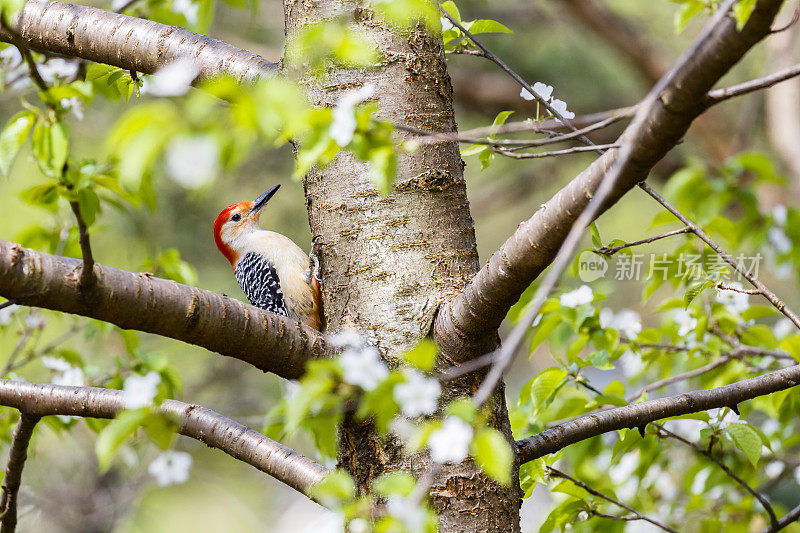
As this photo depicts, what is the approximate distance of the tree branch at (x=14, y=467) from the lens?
4.83 feet

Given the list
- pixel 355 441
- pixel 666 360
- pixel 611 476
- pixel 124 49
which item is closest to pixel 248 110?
pixel 355 441

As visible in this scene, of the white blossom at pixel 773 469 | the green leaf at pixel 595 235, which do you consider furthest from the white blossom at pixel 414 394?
the white blossom at pixel 773 469

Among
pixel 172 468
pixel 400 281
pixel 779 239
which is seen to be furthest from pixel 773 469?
pixel 172 468

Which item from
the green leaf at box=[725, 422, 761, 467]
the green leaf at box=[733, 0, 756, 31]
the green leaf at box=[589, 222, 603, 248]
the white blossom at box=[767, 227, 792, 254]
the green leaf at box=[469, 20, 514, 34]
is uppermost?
the white blossom at box=[767, 227, 792, 254]

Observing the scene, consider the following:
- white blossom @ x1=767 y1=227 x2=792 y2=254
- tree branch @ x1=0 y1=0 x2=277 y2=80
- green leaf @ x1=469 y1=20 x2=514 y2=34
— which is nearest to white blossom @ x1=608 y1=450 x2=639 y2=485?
white blossom @ x1=767 y1=227 x2=792 y2=254

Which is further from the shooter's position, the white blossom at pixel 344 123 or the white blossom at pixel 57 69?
A: the white blossom at pixel 57 69

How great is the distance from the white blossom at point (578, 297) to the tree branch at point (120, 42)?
90 cm

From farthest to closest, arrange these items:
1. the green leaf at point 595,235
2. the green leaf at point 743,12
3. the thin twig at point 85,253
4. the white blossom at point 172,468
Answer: the white blossom at point 172,468, the green leaf at point 595,235, the thin twig at point 85,253, the green leaf at point 743,12

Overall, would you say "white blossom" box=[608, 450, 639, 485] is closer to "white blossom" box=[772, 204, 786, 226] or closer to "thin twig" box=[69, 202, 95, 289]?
"white blossom" box=[772, 204, 786, 226]

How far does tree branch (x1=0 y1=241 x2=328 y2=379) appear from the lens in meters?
1.01

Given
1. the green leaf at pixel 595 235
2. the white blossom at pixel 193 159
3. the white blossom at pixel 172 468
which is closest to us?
the white blossom at pixel 193 159

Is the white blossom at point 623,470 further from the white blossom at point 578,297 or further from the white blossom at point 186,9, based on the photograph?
the white blossom at point 186,9

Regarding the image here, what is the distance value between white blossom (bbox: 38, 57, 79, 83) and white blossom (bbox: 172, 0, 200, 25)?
347 millimetres

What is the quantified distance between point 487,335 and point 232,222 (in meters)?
2.13
